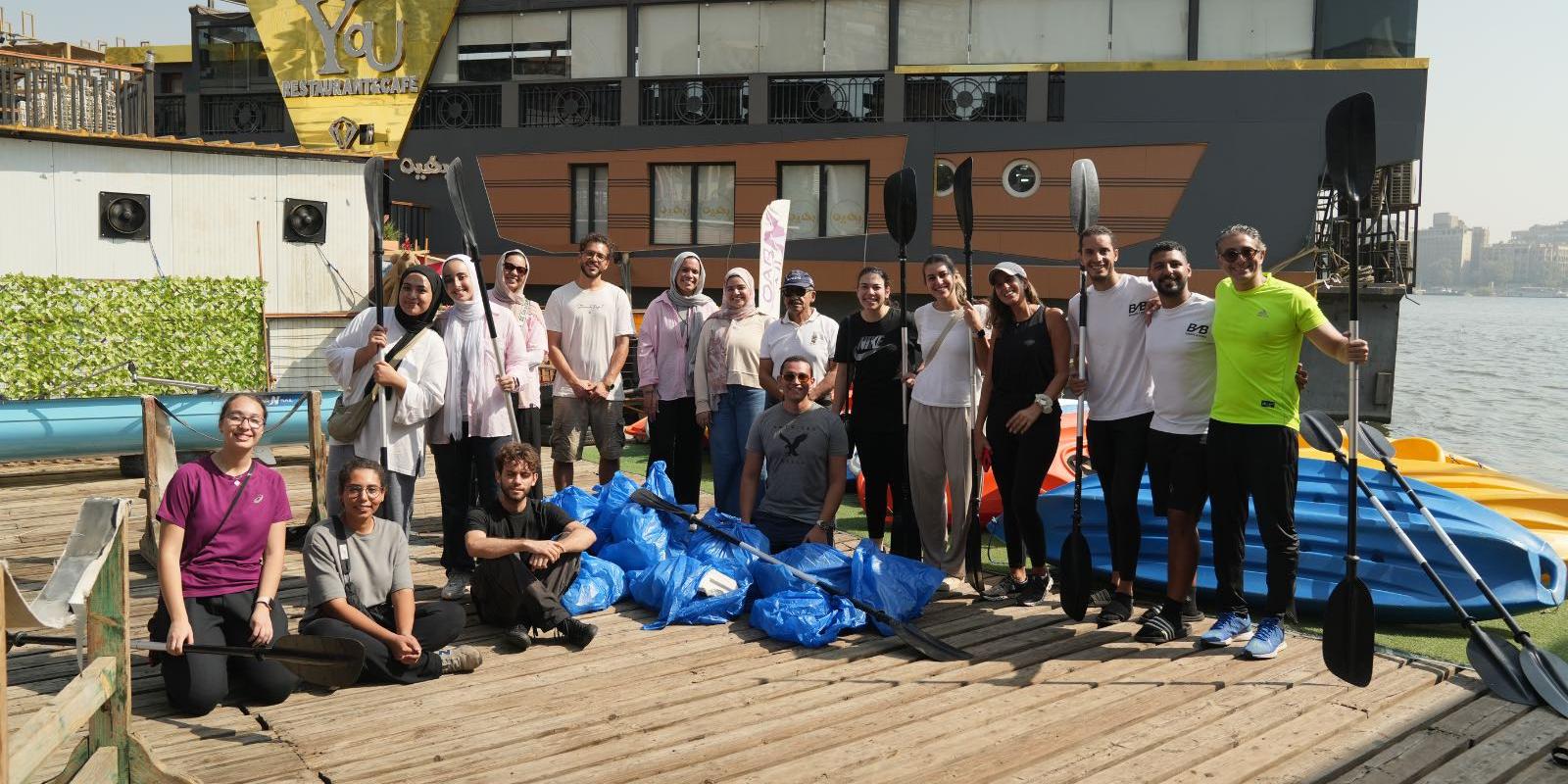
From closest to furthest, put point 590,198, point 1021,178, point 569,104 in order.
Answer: point 1021,178, point 590,198, point 569,104

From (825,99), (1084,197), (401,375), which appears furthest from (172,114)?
(1084,197)

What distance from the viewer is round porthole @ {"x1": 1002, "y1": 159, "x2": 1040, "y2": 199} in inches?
766

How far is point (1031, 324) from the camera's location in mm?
5730

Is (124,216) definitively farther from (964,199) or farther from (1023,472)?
(1023,472)

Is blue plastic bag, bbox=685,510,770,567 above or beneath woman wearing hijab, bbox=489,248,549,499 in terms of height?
beneath

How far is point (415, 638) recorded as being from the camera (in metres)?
4.77

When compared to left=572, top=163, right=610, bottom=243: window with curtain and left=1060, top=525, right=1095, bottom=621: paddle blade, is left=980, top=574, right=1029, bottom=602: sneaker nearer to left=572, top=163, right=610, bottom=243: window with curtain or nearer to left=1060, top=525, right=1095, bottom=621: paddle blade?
left=1060, top=525, right=1095, bottom=621: paddle blade

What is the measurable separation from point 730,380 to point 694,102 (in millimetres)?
15242

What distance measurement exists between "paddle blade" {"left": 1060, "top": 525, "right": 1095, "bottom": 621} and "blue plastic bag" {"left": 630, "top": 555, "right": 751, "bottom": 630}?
1492 millimetres

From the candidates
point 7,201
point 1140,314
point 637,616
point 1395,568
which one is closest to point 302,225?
point 7,201

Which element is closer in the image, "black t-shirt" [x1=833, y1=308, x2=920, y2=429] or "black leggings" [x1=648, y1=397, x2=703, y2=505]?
"black t-shirt" [x1=833, y1=308, x2=920, y2=429]

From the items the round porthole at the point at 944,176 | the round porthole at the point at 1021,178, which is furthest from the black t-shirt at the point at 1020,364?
the round porthole at the point at 944,176

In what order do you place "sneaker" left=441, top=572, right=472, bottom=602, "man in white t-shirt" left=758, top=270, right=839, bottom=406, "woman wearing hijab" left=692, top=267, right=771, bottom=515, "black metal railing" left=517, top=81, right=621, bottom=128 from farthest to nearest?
1. "black metal railing" left=517, top=81, right=621, bottom=128
2. "woman wearing hijab" left=692, top=267, right=771, bottom=515
3. "man in white t-shirt" left=758, top=270, right=839, bottom=406
4. "sneaker" left=441, top=572, right=472, bottom=602

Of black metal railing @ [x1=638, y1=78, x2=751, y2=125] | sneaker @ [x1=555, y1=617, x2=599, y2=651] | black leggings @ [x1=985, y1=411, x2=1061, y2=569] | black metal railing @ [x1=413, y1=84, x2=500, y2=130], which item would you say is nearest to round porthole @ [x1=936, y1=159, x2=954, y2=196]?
black metal railing @ [x1=638, y1=78, x2=751, y2=125]
